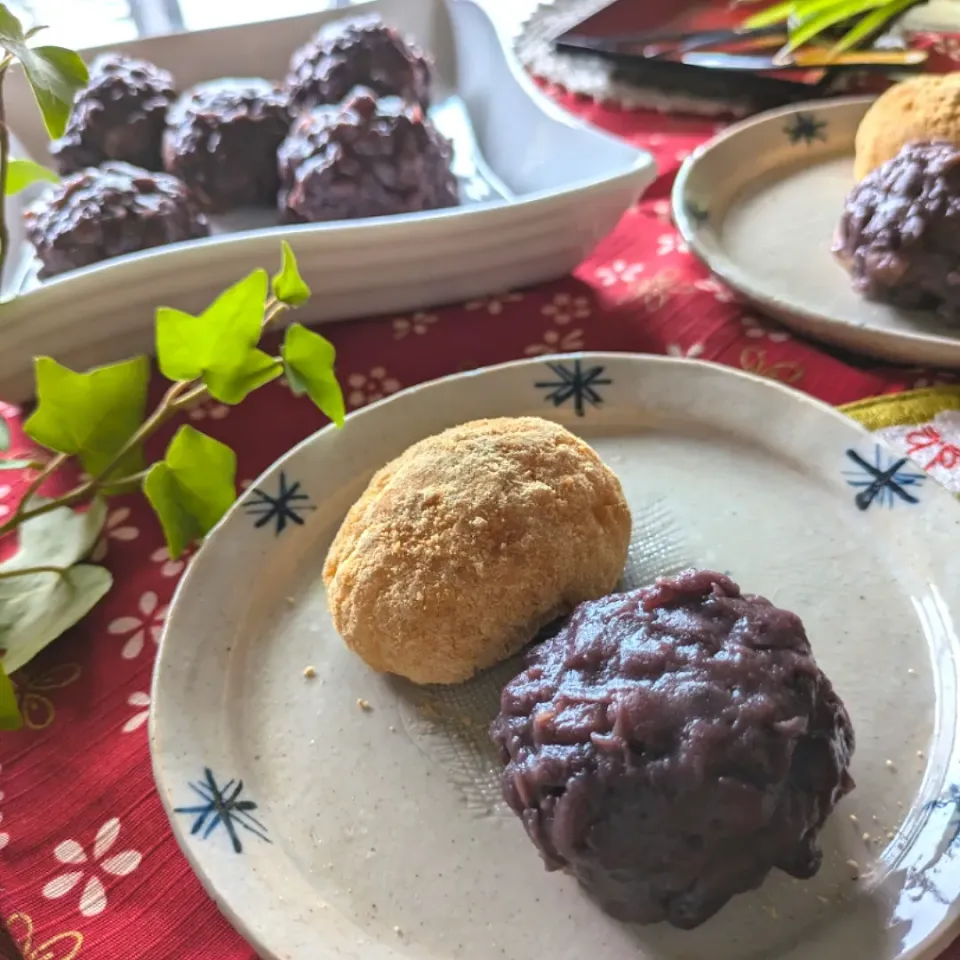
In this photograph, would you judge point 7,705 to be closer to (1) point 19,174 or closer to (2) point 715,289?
(1) point 19,174

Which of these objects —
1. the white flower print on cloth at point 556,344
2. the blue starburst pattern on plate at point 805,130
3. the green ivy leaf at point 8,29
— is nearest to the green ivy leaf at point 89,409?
the green ivy leaf at point 8,29

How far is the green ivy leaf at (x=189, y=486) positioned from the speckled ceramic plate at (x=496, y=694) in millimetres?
37

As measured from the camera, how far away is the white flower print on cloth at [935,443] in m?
0.81

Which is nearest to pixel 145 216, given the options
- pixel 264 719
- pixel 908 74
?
pixel 264 719

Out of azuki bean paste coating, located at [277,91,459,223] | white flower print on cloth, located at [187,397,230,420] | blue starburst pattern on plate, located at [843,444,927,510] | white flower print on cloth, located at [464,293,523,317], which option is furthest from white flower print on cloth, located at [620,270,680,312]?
white flower print on cloth, located at [187,397,230,420]

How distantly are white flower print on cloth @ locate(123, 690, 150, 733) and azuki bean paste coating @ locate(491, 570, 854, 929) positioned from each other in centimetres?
31

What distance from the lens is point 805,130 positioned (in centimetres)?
123

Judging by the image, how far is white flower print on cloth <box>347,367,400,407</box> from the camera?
0.99 m

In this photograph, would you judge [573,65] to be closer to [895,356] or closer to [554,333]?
[554,333]

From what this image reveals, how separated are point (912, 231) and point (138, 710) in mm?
822

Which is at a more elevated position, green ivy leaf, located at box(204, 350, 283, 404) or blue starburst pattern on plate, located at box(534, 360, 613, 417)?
green ivy leaf, located at box(204, 350, 283, 404)

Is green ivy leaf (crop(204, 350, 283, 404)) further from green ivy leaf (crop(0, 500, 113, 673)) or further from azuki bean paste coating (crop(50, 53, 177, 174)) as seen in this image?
azuki bean paste coating (crop(50, 53, 177, 174))

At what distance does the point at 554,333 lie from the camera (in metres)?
1.04

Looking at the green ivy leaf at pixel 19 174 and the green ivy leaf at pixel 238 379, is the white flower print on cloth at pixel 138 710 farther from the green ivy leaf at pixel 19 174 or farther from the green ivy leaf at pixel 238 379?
the green ivy leaf at pixel 19 174
